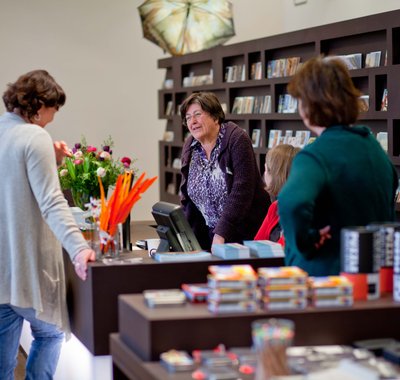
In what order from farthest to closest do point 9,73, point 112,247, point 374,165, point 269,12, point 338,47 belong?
point 269,12 < point 9,73 < point 338,47 < point 112,247 < point 374,165

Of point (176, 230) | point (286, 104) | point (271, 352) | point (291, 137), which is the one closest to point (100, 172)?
point (176, 230)

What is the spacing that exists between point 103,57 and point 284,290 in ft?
37.1

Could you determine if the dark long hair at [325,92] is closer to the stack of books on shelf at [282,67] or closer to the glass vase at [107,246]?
the glass vase at [107,246]

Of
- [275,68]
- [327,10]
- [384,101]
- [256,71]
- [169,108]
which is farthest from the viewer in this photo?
[169,108]

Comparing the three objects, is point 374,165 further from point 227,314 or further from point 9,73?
point 9,73

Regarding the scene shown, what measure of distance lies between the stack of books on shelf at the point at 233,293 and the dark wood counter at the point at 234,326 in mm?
24

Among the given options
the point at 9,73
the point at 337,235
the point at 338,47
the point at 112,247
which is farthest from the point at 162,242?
the point at 9,73

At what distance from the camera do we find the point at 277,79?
9297 millimetres

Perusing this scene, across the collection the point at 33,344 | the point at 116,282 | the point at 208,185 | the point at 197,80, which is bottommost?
the point at 33,344

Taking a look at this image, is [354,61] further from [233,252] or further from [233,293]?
[233,293]

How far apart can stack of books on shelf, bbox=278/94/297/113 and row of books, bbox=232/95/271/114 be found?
251 millimetres

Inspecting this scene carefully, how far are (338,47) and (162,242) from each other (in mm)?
4627

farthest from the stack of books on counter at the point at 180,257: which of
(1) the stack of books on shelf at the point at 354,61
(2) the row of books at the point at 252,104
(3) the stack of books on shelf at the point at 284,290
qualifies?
(2) the row of books at the point at 252,104

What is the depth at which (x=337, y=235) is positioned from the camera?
2.94 meters
